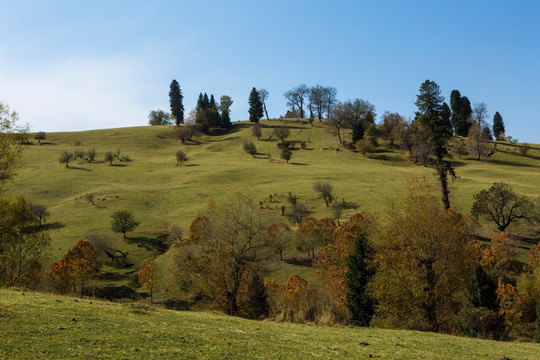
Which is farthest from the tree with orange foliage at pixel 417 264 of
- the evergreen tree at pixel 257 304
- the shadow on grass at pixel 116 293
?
the shadow on grass at pixel 116 293

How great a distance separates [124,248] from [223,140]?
10622 centimetres

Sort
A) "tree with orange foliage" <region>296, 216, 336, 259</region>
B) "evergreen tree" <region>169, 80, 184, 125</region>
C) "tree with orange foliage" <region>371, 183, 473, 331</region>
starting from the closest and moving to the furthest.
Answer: "tree with orange foliage" <region>371, 183, 473, 331</region> < "tree with orange foliage" <region>296, 216, 336, 259</region> < "evergreen tree" <region>169, 80, 184, 125</region>

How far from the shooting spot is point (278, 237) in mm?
60094

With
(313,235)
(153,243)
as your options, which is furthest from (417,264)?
(153,243)

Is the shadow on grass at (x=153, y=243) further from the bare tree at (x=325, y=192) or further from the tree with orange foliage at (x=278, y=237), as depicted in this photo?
the bare tree at (x=325, y=192)

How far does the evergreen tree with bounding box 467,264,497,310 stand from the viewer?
38.8 metres

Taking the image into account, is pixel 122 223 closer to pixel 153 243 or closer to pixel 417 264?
pixel 153 243

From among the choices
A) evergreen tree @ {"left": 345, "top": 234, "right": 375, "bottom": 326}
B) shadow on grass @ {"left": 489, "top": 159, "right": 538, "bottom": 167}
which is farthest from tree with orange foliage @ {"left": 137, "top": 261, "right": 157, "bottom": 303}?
shadow on grass @ {"left": 489, "top": 159, "right": 538, "bottom": 167}

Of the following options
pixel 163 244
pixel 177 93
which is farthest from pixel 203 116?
pixel 163 244

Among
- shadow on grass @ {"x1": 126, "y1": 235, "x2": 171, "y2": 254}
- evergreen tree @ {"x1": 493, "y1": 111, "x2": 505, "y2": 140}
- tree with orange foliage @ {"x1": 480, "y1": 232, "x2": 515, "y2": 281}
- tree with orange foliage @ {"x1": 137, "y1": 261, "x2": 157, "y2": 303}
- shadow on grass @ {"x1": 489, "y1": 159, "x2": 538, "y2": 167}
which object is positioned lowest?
tree with orange foliage @ {"x1": 137, "y1": 261, "x2": 157, "y2": 303}

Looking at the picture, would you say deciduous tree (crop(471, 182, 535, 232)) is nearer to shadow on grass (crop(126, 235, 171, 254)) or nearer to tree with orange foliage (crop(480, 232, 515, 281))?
tree with orange foliage (crop(480, 232, 515, 281))

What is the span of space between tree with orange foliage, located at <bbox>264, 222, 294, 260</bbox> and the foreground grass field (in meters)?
39.9

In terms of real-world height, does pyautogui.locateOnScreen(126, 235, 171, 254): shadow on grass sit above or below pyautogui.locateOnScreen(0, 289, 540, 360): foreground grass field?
below

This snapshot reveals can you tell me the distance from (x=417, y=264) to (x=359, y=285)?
1680 cm
